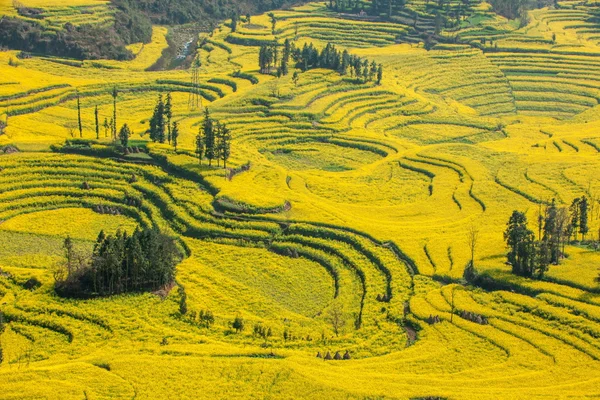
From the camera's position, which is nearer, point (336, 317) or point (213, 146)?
point (336, 317)

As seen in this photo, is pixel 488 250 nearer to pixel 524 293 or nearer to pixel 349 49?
pixel 524 293

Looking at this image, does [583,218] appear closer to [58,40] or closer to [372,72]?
[372,72]

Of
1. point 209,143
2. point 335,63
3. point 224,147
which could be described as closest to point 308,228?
point 224,147

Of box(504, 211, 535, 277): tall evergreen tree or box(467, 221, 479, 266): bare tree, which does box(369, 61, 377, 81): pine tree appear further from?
box(504, 211, 535, 277): tall evergreen tree

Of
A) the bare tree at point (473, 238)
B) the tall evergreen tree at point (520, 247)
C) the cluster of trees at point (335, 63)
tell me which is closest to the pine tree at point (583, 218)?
the tall evergreen tree at point (520, 247)

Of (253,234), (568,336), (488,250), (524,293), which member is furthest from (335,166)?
(568,336)
